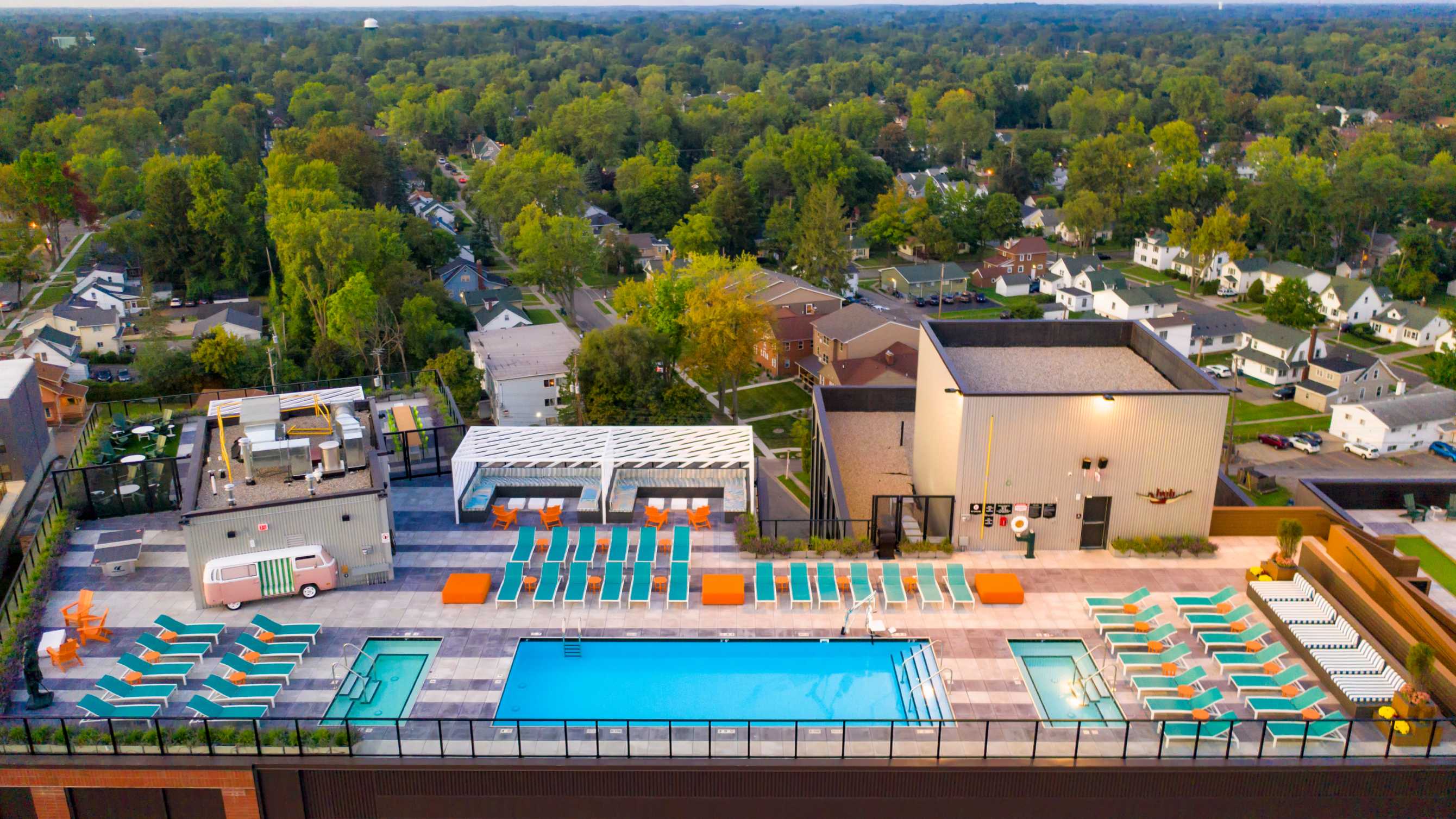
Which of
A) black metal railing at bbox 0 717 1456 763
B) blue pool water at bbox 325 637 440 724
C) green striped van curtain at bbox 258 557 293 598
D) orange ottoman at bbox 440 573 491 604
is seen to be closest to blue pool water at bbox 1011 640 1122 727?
black metal railing at bbox 0 717 1456 763

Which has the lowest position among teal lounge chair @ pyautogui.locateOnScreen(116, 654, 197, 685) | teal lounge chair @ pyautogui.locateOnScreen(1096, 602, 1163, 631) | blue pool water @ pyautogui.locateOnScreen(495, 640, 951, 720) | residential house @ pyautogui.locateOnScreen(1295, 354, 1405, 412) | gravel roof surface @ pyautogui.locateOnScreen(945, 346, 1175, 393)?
residential house @ pyautogui.locateOnScreen(1295, 354, 1405, 412)

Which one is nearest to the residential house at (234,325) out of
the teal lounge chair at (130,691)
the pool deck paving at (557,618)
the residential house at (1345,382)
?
the pool deck paving at (557,618)

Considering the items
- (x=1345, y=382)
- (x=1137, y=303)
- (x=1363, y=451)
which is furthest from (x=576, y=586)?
(x=1137, y=303)

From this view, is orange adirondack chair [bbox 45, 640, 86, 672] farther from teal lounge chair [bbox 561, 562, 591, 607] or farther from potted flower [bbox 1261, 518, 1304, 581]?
potted flower [bbox 1261, 518, 1304, 581]

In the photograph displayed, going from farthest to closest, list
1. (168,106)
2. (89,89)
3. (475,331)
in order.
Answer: (89,89), (168,106), (475,331)

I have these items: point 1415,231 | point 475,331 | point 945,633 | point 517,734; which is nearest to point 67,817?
point 517,734

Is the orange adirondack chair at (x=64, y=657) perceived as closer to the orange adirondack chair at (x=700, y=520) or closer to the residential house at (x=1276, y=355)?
the orange adirondack chair at (x=700, y=520)

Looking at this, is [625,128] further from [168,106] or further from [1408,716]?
[1408,716]
